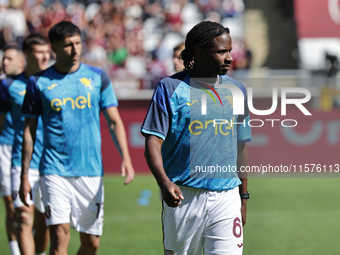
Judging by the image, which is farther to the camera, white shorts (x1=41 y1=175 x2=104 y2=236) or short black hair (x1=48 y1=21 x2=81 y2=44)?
short black hair (x1=48 y1=21 x2=81 y2=44)

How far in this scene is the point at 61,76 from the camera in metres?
6.21

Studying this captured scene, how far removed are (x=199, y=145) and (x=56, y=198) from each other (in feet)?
6.57

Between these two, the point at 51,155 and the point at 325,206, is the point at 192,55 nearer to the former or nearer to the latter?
the point at 51,155

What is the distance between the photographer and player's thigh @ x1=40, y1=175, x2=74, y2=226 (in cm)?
598

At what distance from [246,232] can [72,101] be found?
4.34 metres

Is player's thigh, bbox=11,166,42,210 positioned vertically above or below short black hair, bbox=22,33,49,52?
below

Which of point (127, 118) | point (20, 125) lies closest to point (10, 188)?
point (20, 125)

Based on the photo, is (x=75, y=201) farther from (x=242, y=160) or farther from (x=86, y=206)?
(x=242, y=160)

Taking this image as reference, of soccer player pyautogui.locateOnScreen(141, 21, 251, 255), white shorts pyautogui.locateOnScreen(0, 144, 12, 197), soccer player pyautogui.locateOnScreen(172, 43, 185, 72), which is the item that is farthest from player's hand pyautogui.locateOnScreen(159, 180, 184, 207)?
white shorts pyautogui.locateOnScreen(0, 144, 12, 197)

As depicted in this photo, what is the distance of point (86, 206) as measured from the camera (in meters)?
6.16

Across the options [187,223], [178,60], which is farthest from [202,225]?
[178,60]

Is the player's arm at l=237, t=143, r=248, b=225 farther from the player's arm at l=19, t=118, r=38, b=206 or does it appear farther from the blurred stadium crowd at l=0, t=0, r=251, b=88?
the blurred stadium crowd at l=0, t=0, r=251, b=88

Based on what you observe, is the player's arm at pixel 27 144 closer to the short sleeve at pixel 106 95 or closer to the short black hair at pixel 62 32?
the short sleeve at pixel 106 95

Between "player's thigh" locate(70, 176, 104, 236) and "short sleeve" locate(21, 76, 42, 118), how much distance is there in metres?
0.74
